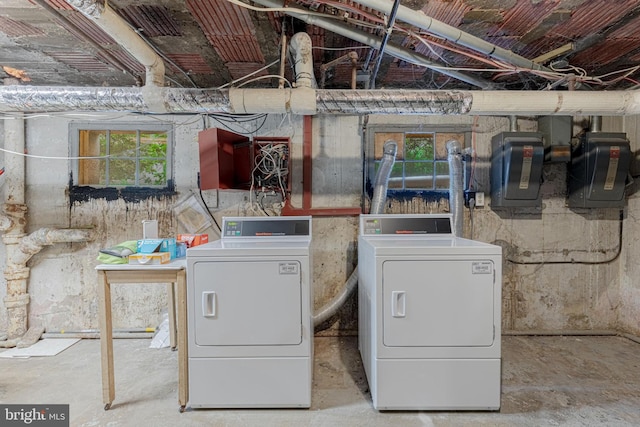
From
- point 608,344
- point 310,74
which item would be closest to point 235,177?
point 310,74

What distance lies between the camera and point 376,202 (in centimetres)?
259

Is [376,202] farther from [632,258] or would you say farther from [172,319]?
[632,258]

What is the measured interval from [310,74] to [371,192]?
1.28 m

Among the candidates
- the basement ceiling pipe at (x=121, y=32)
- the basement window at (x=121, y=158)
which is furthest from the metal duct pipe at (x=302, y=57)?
the basement window at (x=121, y=158)

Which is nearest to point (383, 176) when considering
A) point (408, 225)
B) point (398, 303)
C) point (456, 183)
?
point (408, 225)

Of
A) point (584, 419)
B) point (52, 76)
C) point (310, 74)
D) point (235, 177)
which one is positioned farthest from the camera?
point (235, 177)

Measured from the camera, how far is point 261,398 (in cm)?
175

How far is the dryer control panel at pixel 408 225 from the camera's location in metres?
2.29

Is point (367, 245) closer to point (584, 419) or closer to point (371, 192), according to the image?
point (371, 192)

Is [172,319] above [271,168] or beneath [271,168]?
beneath

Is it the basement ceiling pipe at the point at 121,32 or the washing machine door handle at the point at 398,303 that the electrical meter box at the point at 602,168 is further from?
the basement ceiling pipe at the point at 121,32

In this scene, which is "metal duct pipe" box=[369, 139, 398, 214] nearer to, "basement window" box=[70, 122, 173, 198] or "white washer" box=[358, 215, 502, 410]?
"white washer" box=[358, 215, 502, 410]

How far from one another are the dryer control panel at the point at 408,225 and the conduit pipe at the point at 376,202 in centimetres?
26

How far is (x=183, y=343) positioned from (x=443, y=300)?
5.26 ft
